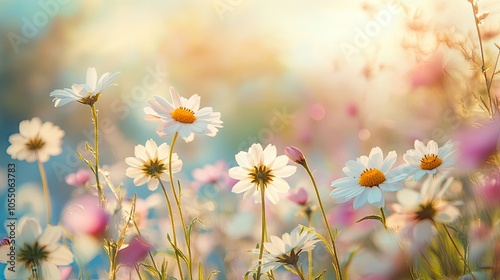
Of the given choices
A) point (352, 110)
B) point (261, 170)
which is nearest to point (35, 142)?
point (261, 170)

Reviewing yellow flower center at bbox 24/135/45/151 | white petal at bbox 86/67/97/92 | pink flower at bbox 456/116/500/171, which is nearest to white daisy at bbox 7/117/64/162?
yellow flower center at bbox 24/135/45/151

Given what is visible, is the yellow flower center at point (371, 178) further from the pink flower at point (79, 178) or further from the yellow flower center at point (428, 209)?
the pink flower at point (79, 178)

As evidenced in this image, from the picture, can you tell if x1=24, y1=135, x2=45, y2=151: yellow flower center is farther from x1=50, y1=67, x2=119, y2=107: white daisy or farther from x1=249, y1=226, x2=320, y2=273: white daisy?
x1=249, y1=226, x2=320, y2=273: white daisy

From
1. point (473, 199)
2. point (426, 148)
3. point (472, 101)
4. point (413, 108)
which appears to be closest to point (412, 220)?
point (426, 148)

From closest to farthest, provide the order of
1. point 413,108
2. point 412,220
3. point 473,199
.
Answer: point 412,220 → point 473,199 → point 413,108

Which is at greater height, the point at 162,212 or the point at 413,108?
the point at 413,108

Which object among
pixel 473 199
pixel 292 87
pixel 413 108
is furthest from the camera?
pixel 292 87

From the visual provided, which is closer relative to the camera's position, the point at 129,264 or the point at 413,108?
the point at 129,264

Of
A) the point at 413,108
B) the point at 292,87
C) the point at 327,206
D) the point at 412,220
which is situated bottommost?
the point at 412,220

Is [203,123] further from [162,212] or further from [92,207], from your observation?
[162,212]
